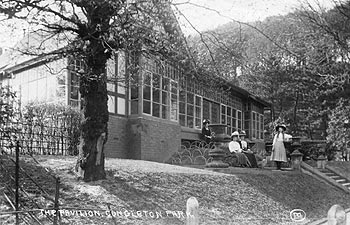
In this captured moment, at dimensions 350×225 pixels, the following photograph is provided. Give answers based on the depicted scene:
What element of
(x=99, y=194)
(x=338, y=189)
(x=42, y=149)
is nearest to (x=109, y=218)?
(x=99, y=194)

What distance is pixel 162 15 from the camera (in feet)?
30.9

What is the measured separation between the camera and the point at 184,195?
10344 mm

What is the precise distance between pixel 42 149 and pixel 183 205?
17.7 ft

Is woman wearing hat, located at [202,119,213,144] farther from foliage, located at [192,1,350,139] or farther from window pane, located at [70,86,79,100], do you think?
window pane, located at [70,86,79,100]

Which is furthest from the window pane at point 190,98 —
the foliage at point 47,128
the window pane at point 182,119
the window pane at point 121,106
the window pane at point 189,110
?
the foliage at point 47,128

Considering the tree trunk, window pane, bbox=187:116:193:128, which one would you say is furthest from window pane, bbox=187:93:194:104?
the tree trunk

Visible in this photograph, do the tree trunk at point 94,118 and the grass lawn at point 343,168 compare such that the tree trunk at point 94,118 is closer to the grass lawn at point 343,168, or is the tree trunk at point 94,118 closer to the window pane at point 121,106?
the window pane at point 121,106

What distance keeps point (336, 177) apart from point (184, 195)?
38.9 ft

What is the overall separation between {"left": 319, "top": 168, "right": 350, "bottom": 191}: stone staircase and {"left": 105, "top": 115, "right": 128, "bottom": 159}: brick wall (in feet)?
28.7

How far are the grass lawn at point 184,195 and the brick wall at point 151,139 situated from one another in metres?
4.41

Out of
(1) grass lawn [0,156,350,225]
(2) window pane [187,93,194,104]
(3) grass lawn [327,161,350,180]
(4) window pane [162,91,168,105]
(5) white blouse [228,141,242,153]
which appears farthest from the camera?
(2) window pane [187,93,194,104]

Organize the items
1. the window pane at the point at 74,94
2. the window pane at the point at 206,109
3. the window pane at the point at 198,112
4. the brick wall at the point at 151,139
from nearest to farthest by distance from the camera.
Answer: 1. the window pane at the point at 74,94
2. the brick wall at the point at 151,139
3. the window pane at the point at 198,112
4. the window pane at the point at 206,109

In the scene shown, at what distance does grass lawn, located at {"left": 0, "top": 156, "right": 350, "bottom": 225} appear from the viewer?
8609mm

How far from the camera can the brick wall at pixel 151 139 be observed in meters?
17.0
